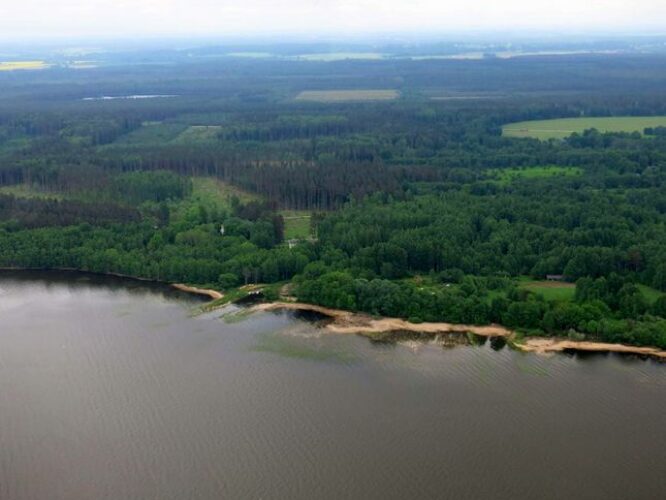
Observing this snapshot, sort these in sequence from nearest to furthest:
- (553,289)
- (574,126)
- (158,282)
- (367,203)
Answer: (553,289), (158,282), (367,203), (574,126)

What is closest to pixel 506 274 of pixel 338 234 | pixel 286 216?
pixel 338 234

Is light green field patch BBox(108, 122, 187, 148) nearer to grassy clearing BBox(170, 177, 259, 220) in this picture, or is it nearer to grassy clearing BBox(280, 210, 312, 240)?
grassy clearing BBox(170, 177, 259, 220)

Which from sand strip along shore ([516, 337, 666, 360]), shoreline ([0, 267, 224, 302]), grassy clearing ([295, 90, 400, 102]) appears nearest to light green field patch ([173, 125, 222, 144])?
grassy clearing ([295, 90, 400, 102])

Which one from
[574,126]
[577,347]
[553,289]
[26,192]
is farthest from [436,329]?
[574,126]

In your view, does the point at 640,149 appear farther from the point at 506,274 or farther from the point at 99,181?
the point at 99,181

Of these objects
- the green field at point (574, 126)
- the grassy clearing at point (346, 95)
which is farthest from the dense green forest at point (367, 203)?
the grassy clearing at point (346, 95)

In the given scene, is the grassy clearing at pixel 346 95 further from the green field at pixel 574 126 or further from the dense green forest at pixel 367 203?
the green field at pixel 574 126

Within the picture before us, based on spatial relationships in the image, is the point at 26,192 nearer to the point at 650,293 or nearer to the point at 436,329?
the point at 436,329
